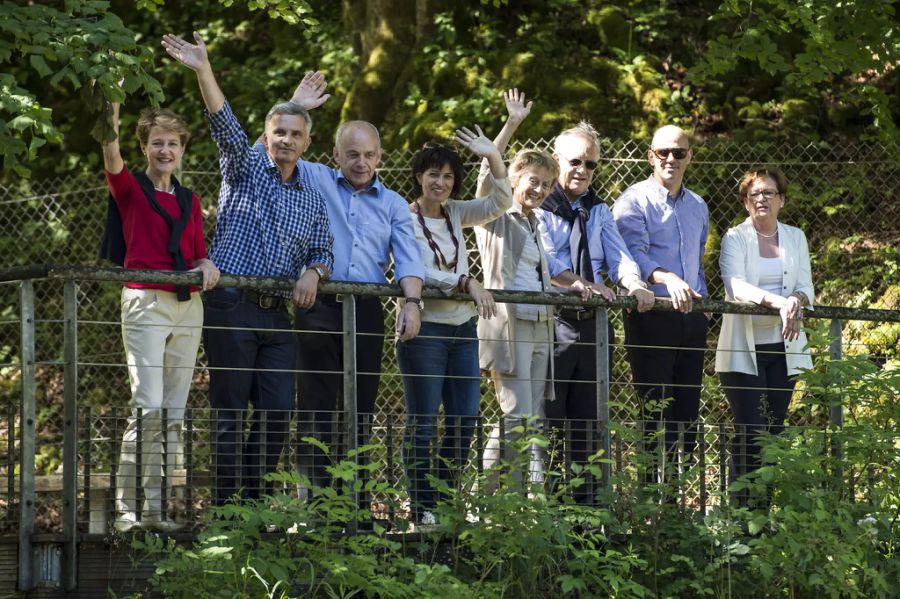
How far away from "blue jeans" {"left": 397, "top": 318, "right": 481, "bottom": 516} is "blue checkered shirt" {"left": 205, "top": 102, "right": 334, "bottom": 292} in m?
0.59

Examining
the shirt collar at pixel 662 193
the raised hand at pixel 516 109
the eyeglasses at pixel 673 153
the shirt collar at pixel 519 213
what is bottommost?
the shirt collar at pixel 519 213

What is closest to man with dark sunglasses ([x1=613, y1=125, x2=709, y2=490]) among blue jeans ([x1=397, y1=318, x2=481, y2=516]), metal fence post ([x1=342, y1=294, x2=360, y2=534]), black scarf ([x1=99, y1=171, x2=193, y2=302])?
blue jeans ([x1=397, y1=318, x2=481, y2=516])

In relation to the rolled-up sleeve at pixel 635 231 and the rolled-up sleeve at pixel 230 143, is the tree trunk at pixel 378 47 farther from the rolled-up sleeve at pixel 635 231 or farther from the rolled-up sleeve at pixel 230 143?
the rolled-up sleeve at pixel 230 143

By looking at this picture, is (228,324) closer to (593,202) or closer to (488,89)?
(593,202)

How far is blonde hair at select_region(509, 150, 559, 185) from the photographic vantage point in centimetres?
743

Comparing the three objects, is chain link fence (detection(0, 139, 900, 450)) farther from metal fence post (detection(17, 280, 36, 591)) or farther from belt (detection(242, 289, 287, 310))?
metal fence post (detection(17, 280, 36, 591))

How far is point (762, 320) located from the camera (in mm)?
7852

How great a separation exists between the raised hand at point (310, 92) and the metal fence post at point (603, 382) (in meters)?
1.79

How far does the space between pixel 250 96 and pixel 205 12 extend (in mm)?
1648

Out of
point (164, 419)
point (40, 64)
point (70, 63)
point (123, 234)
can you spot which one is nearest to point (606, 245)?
point (123, 234)

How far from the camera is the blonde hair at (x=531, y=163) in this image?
24.4 feet

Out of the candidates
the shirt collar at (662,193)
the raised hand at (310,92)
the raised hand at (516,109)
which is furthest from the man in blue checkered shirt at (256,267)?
the shirt collar at (662,193)

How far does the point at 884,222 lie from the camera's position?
36.9 feet

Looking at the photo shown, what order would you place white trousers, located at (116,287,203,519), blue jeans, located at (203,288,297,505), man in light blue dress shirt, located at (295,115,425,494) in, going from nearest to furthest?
white trousers, located at (116,287,203,519)
blue jeans, located at (203,288,297,505)
man in light blue dress shirt, located at (295,115,425,494)
